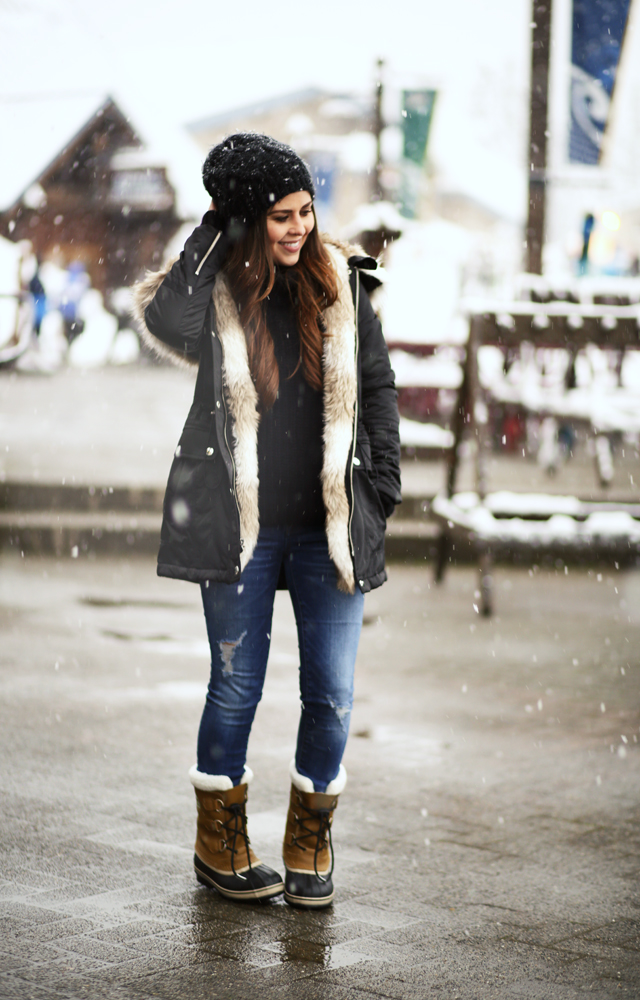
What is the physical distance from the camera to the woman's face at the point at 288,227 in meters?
3.43

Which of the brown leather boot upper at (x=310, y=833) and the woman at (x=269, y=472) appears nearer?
the woman at (x=269, y=472)

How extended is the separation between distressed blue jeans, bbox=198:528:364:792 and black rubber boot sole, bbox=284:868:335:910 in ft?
0.79

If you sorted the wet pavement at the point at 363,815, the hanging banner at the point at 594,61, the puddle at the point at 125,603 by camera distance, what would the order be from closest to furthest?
the wet pavement at the point at 363,815 < the puddle at the point at 125,603 < the hanging banner at the point at 594,61

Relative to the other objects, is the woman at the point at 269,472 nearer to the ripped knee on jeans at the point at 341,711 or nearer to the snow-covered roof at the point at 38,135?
the ripped knee on jeans at the point at 341,711

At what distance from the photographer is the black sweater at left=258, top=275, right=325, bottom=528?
354 cm

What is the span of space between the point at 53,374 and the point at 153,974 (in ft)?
69.1

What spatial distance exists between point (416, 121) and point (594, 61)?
535 centimetres

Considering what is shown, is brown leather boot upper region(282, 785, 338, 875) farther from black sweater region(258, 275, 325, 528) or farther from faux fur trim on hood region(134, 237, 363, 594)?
black sweater region(258, 275, 325, 528)

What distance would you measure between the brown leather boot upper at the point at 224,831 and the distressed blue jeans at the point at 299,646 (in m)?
0.07

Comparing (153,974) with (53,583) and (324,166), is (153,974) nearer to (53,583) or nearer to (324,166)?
(53,583)

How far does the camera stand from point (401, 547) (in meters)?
9.57

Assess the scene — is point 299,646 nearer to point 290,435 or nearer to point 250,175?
point 290,435

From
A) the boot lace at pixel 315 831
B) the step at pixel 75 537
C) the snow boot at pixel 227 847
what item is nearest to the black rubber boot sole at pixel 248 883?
the snow boot at pixel 227 847

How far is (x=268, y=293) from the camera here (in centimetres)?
345
